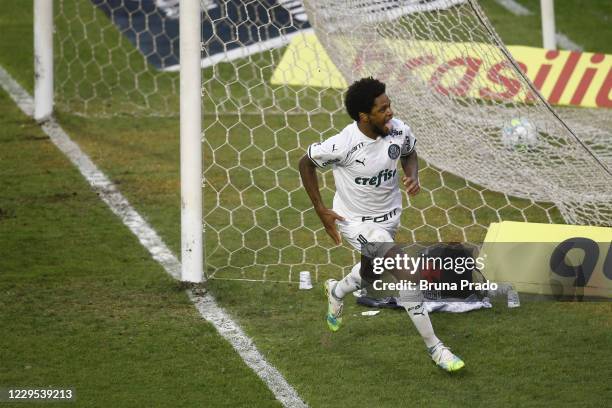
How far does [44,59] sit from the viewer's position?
12117mm

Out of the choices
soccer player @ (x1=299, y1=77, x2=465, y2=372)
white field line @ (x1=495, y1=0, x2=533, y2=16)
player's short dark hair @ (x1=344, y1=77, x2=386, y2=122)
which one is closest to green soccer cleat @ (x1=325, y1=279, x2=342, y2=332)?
soccer player @ (x1=299, y1=77, x2=465, y2=372)

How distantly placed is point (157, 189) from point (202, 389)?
156 inches

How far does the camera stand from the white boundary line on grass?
22.6 feet

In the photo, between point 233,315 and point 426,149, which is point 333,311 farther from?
point 426,149

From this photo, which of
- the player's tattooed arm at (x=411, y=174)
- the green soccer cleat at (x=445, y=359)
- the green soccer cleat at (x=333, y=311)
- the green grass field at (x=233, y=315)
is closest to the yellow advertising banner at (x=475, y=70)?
the green grass field at (x=233, y=315)

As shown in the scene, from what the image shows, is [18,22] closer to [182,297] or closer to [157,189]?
[157,189]

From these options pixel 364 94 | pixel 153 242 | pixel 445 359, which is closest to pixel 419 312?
pixel 445 359

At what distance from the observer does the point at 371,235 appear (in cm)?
702

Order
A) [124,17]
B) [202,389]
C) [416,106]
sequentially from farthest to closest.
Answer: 1. [124,17]
2. [416,106]
3. [202,389]

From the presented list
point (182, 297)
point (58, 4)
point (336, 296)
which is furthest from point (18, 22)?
point (336, 296)

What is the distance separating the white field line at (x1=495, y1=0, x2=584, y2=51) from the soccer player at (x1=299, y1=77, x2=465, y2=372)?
8.41 metres

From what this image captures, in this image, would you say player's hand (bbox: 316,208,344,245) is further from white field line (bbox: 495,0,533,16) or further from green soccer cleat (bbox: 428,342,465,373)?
white field line (bbox: 495,0,533,16)

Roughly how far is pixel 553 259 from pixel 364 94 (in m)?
2.13

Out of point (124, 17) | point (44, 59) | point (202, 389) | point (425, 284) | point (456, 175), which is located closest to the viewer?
point (202, 389)
